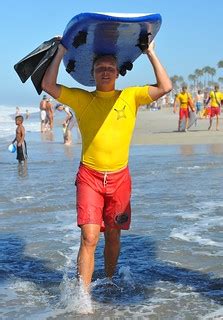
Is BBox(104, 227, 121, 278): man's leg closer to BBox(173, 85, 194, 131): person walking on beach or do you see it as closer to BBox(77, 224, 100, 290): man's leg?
BBox(77, 224, 100, 290): man's leg

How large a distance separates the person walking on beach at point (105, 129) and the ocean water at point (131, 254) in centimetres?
59

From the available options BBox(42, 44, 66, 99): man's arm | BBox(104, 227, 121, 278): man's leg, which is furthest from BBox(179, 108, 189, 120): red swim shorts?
BBox(42, 44, 66, 99): man's arm

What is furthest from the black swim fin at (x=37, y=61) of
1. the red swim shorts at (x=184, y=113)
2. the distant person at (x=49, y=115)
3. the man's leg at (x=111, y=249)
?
the distant person at (x=49, y=115)

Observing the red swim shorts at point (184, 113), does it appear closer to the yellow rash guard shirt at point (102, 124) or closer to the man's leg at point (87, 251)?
the yellow rash guard shirt at point (102, 124)

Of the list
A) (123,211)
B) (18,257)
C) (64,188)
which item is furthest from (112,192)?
(64,188)

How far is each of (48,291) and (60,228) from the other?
1981mm

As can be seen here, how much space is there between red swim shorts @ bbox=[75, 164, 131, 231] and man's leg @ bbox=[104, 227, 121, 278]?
0.29 ft

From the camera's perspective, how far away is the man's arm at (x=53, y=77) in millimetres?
4270

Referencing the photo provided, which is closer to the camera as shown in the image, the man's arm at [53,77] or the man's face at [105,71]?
the man's arm at [53,77]

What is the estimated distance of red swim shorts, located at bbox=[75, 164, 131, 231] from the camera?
4223 millimetres

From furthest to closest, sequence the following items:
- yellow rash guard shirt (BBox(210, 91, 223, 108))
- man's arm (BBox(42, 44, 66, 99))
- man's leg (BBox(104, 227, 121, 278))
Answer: yellow rash guard shirt (BBox(210, 91, 223, 108))
man's leg (BBox(104, 227, 121, 278))
man's arm (BBox(42, 44, 66, 99))

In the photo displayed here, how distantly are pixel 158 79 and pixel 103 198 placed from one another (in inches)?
39.3

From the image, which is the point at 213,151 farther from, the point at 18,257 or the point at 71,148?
the point at 18,257

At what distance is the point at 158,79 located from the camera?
14.1 ft
